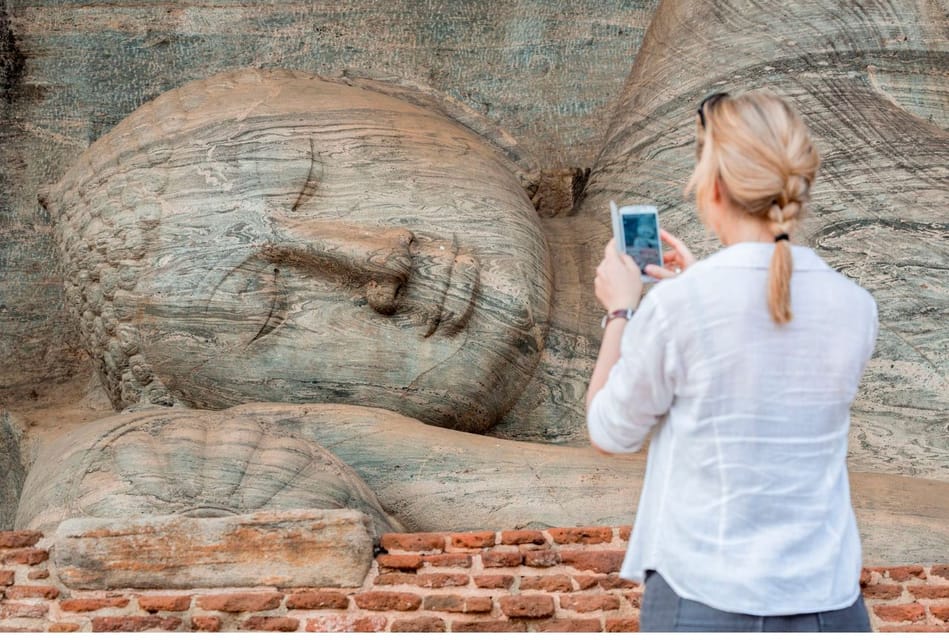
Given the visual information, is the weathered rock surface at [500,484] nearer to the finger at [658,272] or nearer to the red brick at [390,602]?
the red brick at [390,602]

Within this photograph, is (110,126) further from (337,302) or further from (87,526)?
(87,526)

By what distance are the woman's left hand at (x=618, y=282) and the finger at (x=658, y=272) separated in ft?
0.05

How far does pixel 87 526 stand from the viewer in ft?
9.96

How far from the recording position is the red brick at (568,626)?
2.88m

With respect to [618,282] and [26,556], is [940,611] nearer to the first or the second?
[618,282]

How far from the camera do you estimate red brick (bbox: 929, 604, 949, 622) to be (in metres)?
2.97

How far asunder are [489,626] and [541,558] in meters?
0.21

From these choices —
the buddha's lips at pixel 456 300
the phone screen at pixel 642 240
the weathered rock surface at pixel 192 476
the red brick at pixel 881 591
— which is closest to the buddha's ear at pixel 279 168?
the buddha's lips at pixel 456 300

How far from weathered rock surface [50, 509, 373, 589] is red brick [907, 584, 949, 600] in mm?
1118

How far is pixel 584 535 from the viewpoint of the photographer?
311cm

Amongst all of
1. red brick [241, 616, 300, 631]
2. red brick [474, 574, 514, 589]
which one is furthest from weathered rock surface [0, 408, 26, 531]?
red brick [474, 574, 514, 589]

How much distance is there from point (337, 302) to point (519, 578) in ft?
3.52

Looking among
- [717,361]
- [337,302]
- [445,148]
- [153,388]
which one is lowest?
[153,388]

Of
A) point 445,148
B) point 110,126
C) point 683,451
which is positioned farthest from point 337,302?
point 683,451
